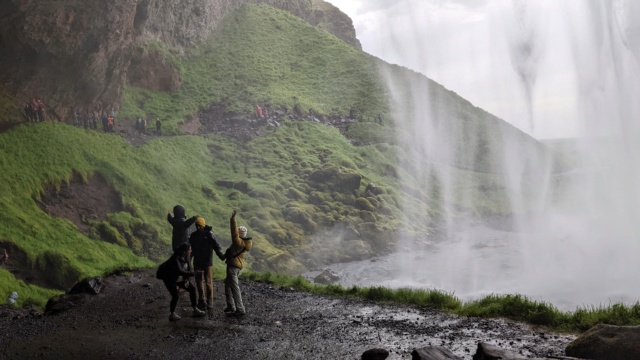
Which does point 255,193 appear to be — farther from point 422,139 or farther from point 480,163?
point 480,163

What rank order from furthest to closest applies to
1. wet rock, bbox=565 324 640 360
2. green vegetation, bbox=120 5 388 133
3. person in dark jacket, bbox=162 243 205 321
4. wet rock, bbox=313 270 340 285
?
green vegetation, bbox=120 5 388 133
wet rock, bbox=313 270 340 285
person in dark jacket, bbox=162 243 205 321
wet rock, bbox=565 324 640 360

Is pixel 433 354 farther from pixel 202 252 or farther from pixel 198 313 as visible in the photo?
pixel 202 252

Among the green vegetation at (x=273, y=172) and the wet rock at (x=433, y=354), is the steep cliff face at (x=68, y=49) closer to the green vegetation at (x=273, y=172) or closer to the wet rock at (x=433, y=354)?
the green vegetation at (x=273, y=172)

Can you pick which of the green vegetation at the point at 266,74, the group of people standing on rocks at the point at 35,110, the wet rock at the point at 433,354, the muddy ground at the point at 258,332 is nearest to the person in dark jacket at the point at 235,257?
the muddy ground at the point at 258,332

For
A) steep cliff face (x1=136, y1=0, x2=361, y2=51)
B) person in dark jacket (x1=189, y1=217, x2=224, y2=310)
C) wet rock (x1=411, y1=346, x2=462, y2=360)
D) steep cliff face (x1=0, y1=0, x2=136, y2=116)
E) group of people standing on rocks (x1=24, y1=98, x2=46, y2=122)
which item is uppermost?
steep cliff face (x1=136, y1=0, x2=361, y2=51)

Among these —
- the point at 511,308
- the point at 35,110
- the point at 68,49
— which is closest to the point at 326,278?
the point at 511,308

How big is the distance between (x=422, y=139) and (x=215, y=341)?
6207 cm

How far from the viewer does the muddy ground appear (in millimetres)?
12750

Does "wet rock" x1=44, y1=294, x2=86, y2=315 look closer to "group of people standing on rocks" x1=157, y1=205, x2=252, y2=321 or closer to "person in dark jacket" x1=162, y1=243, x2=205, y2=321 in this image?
"group of people standing on rocks" x1=157, y1=205, x2=252, y2=321

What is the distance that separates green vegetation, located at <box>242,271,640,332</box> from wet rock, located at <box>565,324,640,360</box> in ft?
9.02

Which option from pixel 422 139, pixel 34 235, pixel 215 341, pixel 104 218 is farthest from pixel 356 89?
pixel 215 341

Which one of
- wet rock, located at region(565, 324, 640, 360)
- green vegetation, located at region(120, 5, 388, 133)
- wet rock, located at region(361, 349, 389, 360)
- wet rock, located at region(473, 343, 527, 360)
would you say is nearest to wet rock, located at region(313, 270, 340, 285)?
wet rock, located at region(361, 349, 389, 360)

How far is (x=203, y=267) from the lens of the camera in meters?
16.7

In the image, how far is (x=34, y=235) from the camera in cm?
2612
